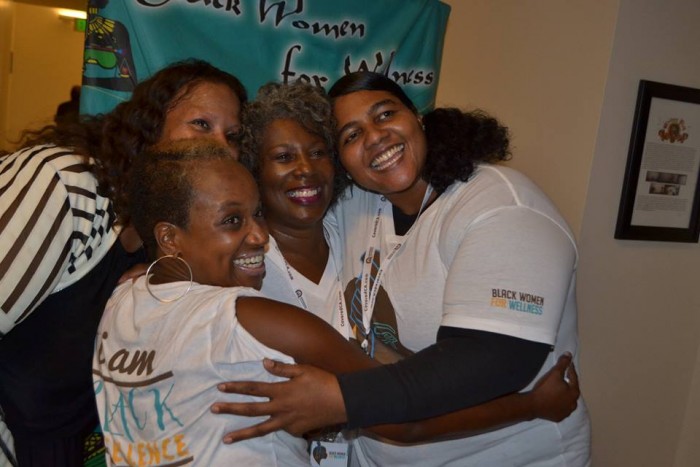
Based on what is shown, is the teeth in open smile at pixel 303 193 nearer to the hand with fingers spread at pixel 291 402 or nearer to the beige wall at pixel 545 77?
the hand with fingers spread at pixel 291 402

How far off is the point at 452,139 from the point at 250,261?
0.67 metres

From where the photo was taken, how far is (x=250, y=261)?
1.51 m

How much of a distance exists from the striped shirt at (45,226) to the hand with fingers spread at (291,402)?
22.5 inches

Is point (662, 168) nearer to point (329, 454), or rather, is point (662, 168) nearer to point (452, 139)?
point (452, 139)

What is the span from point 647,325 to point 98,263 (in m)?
2.54

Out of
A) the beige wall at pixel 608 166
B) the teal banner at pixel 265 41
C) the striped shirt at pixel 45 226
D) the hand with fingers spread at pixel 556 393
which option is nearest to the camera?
the striped shirt at pixel 45 226

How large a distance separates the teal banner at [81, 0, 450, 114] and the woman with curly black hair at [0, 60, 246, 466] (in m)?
0.51

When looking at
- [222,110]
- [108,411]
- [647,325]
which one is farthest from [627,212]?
[108,411]

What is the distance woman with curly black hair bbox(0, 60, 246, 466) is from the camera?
1470 millimetres

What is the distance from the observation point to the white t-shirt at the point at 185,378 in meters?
1.22

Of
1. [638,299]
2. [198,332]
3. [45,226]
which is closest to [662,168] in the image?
[638,299]

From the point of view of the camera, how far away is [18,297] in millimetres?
1457

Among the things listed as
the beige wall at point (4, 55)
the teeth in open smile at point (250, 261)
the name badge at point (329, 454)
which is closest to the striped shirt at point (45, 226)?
the teeth in open smile at point (250, 261)

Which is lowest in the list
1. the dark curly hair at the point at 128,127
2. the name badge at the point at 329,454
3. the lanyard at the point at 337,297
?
the name badge at the point at 329,454
